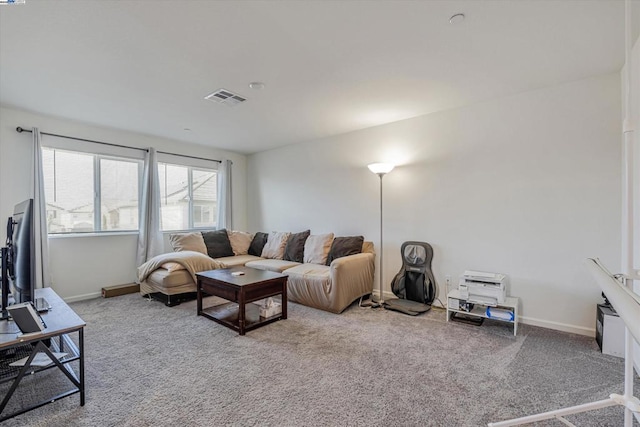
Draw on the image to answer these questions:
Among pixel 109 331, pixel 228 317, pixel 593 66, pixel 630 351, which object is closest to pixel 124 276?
pixel 109 331

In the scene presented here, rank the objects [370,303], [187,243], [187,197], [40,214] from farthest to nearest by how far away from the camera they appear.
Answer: [187,197], [187,243], [370,303], [40,214]

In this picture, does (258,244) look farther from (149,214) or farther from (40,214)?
(40,214)

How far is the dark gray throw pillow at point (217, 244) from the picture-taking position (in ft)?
15.6

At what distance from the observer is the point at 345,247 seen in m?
3.96

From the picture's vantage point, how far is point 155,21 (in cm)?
189

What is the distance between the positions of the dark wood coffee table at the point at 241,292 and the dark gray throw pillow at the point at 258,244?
1.49 m

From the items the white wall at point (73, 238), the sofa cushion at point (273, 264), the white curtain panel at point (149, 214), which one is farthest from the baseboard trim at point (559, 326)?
the white wall at point (73, 238)

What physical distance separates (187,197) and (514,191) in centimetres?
501

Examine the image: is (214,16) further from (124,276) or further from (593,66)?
(124,276)

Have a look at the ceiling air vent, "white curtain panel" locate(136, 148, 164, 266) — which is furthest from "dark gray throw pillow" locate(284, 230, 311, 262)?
the ceiling air vent

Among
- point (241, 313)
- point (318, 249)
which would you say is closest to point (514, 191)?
point (318, 249)

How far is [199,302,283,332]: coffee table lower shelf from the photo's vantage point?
2990 millimetres

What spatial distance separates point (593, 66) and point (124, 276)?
20.0 ft

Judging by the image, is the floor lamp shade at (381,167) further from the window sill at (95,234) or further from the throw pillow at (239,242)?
the window sill at (95,234)
